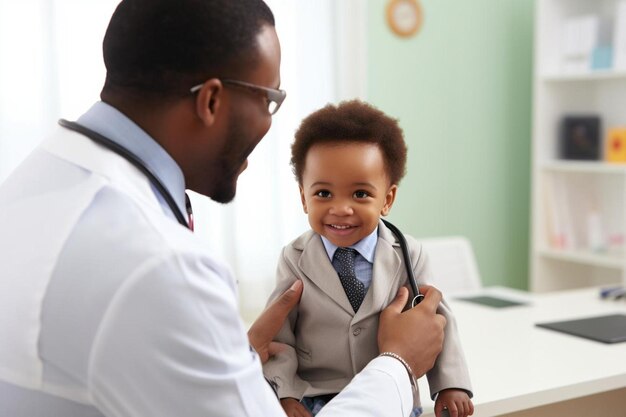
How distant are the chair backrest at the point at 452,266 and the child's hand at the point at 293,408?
1.63 m

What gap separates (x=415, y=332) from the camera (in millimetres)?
1292

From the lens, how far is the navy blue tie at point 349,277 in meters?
1.38

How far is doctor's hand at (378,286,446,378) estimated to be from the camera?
127 centimetres

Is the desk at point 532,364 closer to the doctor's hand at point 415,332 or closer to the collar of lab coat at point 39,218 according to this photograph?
the doctor's hand at point 415,332

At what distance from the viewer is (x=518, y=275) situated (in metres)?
4.71

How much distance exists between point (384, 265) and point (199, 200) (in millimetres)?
2137

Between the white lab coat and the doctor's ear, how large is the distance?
0.43 feet

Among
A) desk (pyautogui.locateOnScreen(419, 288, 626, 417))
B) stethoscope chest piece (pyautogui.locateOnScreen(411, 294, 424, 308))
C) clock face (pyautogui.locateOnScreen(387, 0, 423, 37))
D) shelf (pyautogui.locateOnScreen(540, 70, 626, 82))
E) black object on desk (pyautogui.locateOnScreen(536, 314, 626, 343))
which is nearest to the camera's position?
stethoscope chest piece (pyautogui.locateOnScreen(411, 294, 424, 308))

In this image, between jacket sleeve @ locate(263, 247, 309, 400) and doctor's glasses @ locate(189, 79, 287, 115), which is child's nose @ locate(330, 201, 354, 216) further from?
doctor's glasses @ locate(189, 79, 287, 115)

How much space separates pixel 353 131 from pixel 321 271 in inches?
10.1

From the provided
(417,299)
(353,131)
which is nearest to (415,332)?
(417,299)

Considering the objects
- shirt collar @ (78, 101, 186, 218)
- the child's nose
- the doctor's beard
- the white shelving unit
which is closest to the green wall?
→ the white shelving unit

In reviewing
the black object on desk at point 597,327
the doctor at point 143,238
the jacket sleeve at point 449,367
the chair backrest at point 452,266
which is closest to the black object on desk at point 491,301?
the black object on desk at point 597,327

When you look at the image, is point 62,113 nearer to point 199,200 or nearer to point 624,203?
point 199,200
